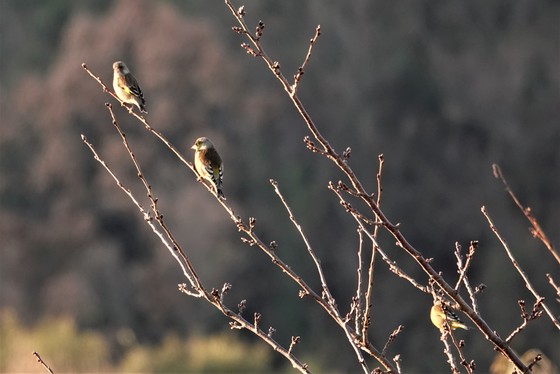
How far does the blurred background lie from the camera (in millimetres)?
26531

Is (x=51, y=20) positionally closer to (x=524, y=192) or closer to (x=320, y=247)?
(x=320, y=247)

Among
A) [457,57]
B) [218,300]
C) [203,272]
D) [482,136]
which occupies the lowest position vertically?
[218,300]

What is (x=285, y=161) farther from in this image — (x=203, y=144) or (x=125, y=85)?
(x=203, y=144)

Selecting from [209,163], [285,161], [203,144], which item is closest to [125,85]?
[203,144]

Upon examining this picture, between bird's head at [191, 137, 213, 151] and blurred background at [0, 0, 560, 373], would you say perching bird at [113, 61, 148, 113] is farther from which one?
blurred background at [0, 0, 560, 373]

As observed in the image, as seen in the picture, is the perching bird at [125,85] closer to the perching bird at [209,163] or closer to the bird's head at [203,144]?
the bird's head at [203,144]

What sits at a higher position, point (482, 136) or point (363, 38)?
point (363, 38)

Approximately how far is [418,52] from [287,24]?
3498 millimetres

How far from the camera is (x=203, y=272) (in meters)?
26.3

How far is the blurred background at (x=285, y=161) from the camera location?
26.5 metres

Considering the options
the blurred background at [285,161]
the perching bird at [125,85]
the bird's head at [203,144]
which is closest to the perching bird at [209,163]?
the bird's head at [203,144]

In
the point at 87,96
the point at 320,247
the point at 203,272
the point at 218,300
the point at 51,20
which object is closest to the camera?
the point at 218,300

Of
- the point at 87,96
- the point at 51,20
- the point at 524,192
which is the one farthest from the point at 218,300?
the point at 51,20

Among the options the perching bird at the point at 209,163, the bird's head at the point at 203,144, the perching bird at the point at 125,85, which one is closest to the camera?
the perching bird at the point at 209,163
